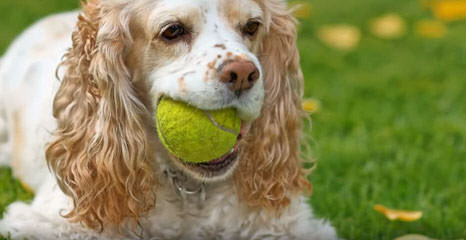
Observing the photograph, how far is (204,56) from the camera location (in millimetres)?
3260

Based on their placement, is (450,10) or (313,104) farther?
(450,10)

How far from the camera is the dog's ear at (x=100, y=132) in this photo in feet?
11.3

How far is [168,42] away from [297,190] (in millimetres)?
1010

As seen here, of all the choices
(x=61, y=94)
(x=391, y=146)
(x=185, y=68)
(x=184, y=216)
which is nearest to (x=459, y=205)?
(x=391, y=146)

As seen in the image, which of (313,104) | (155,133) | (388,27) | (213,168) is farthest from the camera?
→ (388,27)

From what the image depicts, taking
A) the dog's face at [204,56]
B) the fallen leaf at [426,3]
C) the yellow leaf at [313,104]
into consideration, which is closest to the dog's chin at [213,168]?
the dog's face at [204,56]

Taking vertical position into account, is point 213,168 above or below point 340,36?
above

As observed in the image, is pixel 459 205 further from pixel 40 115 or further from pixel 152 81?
pixel 40 115

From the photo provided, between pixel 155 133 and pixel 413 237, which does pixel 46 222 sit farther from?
pixel 413 237

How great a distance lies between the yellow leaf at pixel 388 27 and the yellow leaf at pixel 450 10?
383 millimetres

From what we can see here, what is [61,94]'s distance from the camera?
3570 millimetres

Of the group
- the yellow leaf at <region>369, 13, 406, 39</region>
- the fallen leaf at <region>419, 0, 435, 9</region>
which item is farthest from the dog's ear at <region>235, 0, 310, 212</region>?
the fallen leaf at <region>419, 0, 435, 9</region>

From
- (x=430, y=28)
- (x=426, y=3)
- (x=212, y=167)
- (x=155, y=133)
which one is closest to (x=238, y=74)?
(x=212, y=167)

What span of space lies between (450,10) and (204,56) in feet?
17.3
